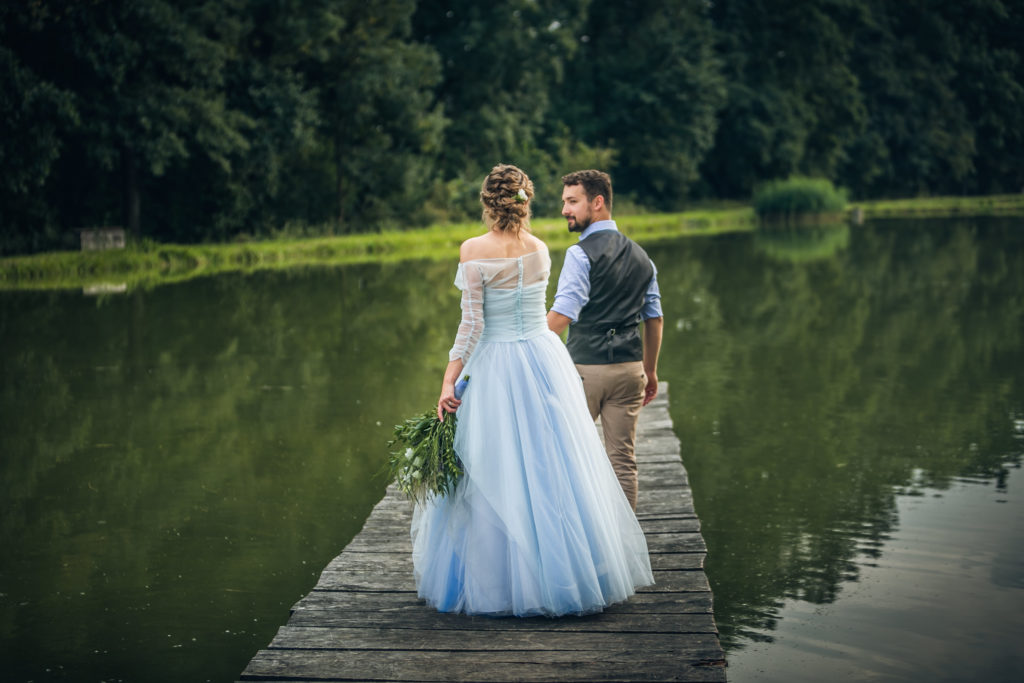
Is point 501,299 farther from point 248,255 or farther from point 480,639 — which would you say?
point 248,255

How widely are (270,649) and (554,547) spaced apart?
3.75 feet

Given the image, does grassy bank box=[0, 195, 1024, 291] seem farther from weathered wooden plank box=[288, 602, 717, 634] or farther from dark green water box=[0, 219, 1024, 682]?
weathered wooden plank box=[288, 602, 717, 634]

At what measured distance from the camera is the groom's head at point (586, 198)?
4.84 m

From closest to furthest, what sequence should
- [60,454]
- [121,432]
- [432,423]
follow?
1. [432,423]
2. [60,454]
3. [121,432]

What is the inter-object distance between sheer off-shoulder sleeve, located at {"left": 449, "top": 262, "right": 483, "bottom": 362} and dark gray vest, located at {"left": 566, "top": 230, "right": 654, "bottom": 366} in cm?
70

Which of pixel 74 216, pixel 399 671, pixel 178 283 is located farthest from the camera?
pixel 74 216

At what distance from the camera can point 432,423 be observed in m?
4.61

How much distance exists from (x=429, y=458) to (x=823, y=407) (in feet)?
22.2

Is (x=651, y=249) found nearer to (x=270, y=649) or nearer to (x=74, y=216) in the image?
(x=74, y=216)

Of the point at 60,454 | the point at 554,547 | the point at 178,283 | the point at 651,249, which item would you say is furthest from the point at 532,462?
the point at 651,249

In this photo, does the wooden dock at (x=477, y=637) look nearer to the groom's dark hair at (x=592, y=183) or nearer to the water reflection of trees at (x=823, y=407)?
the water reflection of trees at (x=823, y=407)

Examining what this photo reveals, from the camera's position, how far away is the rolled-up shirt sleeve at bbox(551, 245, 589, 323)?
472cm

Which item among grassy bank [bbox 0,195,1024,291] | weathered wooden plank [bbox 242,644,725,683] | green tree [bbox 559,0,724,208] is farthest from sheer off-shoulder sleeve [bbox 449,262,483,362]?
green tree [bbox 559,0,724,208]

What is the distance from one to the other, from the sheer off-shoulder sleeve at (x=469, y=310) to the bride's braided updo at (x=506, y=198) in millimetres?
208
